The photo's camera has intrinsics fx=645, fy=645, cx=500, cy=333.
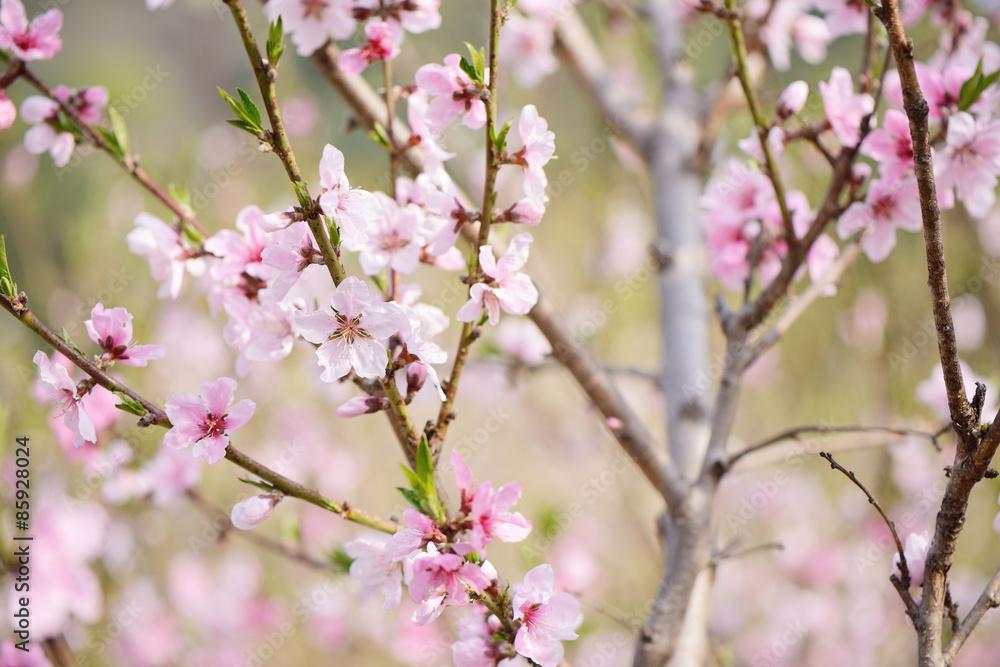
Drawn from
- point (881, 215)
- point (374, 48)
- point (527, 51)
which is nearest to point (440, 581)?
point (374, 48)

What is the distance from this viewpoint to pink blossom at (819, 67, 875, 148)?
0.87 metres

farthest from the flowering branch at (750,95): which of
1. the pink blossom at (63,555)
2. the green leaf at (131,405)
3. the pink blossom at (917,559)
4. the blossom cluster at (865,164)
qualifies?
the pink blossom at (63,555)

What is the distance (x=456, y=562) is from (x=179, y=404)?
30 cm

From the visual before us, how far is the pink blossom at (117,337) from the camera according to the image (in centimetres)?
66

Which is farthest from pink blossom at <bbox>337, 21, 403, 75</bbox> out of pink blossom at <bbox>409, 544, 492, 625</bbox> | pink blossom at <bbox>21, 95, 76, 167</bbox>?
pink blossom at <bbox>409, 544, 492, 625</bbox>

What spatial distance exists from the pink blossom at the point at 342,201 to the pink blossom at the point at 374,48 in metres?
0.30

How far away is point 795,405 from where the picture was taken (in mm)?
2861

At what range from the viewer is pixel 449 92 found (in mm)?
696

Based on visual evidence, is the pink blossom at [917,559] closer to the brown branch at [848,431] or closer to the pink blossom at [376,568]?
the brown branch at [848,431]

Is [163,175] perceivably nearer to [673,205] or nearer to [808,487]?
[673,205]

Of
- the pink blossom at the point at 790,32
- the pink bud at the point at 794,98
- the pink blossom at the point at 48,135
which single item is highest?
the pink blossom at the point at 790,32

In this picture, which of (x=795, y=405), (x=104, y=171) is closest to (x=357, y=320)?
(x=795, y=405)

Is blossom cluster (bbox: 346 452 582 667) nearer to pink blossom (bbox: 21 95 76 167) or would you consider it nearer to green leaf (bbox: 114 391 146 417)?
green leaf (bbox: 114 391 146 417)

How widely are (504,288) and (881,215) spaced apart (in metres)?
0.58
